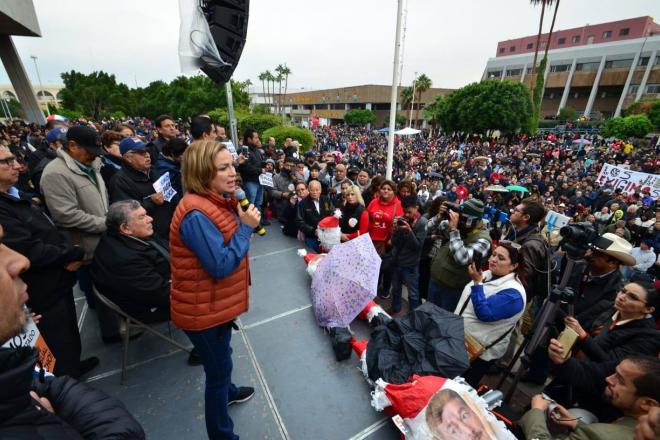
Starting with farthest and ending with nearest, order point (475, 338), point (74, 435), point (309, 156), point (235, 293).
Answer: point (309, 156), point (475, 338), point (235, 293), point (74, 435)

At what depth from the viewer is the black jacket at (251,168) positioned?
509 centimetres

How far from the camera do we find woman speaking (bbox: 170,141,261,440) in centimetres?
147

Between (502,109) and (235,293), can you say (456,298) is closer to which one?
(235,293)

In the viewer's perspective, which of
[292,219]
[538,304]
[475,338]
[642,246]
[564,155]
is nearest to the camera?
[475,338]

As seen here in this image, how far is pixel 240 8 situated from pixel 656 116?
4210cm

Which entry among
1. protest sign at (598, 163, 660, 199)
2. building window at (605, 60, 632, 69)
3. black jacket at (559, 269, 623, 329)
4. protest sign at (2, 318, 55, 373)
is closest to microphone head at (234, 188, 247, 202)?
protest sign at (2, 318, 55, 373)

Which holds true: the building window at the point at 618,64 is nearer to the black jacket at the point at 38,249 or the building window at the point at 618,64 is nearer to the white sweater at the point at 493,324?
the white sweater at the point at 493,324

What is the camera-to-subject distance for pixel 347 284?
9.52 feet

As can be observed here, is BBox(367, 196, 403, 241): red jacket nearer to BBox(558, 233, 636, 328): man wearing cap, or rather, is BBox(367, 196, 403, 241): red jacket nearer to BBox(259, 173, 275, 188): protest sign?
BBox(558, 233, 636, 328): man wearing cap

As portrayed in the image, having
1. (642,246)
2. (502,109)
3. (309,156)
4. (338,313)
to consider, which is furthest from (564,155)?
(338,313)

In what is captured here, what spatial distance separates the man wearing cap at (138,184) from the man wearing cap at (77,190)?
0.19 metres

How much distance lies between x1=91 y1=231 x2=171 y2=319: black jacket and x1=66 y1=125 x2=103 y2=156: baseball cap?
3.52ft

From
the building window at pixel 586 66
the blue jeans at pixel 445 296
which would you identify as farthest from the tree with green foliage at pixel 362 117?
the blue jeans at pixel 445 296

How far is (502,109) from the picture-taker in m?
28.3
